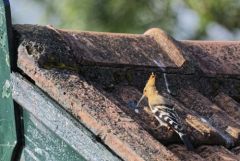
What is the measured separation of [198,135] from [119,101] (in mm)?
273

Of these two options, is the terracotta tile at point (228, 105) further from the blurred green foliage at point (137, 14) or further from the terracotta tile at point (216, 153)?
the blurred green foliage at point (137, 14)

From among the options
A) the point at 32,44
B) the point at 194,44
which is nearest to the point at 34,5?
the point at 194,44

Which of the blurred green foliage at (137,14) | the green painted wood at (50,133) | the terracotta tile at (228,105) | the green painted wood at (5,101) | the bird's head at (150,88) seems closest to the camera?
the green painted wood at (50,133)

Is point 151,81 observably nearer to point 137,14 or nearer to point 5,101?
point 5,101

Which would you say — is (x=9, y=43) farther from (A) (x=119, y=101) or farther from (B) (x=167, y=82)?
(B) (x=167, y=82)

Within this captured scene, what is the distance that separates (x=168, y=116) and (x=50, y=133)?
0.36 metres

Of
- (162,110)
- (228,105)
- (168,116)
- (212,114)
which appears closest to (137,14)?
(228,105)

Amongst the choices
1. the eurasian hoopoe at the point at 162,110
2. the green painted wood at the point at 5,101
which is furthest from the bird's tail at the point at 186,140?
the green painted wood at the point at 5,101

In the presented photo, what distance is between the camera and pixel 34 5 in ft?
35.4

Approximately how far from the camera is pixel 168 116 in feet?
10.3

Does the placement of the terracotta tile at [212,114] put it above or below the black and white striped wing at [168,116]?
below

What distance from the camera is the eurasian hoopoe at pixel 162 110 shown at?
3.15 m

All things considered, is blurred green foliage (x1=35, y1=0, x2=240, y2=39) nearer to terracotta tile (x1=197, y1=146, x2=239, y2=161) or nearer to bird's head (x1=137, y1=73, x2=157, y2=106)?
bird's head (x1=137, y1=73, x2=157, y2=106)

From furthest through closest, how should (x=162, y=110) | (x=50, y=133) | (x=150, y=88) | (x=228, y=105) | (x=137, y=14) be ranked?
(x=137, y=14) → (x=228, y=105) → (x=150, y=88) → (x=162, y=110) → (x=50, y=133)
